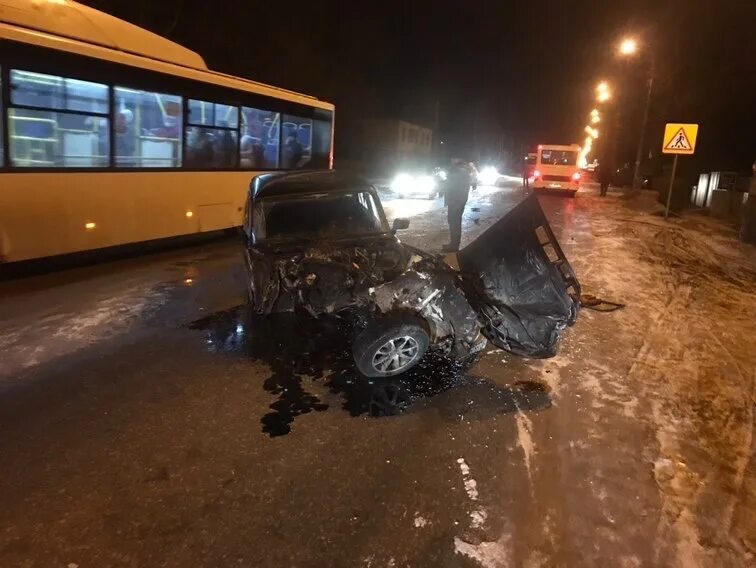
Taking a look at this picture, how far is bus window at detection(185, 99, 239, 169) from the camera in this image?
11.8m

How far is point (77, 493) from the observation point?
3.83m

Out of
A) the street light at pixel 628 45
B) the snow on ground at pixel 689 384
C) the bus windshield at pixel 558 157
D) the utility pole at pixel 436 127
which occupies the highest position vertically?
the street light at pixel 628 45

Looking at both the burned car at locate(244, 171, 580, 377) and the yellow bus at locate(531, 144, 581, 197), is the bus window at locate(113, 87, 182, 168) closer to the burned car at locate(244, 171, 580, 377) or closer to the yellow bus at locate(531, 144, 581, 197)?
the burned car at locate(244, 171, 580, 377)

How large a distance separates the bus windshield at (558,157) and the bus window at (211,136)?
22.7 meters

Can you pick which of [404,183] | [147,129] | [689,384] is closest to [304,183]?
[147,129]

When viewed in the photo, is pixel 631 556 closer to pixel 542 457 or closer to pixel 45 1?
pixel 542 457

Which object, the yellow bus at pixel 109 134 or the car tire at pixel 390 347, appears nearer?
the car tire at pixel 390 347

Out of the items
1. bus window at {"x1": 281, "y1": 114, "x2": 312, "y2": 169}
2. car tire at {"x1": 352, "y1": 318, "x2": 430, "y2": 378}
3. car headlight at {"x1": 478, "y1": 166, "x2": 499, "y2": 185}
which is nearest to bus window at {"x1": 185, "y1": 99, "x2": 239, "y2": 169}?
bus window at {"x1": 281, "y1": 114, "x2": 312, "y2": 169}

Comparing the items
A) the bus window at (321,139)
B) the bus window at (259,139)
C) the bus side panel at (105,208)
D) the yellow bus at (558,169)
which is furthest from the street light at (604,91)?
the bus side panel at (105,208)

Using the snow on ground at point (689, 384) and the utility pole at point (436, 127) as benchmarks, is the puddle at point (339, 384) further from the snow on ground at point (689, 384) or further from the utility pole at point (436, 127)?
the utility pole at point (436, 127)

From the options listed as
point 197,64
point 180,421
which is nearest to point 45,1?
point 197,64

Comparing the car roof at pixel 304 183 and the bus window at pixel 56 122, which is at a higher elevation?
the bus window at pixel 56 122

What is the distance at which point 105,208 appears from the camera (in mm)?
10062

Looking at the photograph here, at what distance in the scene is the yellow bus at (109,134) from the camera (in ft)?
28.5
